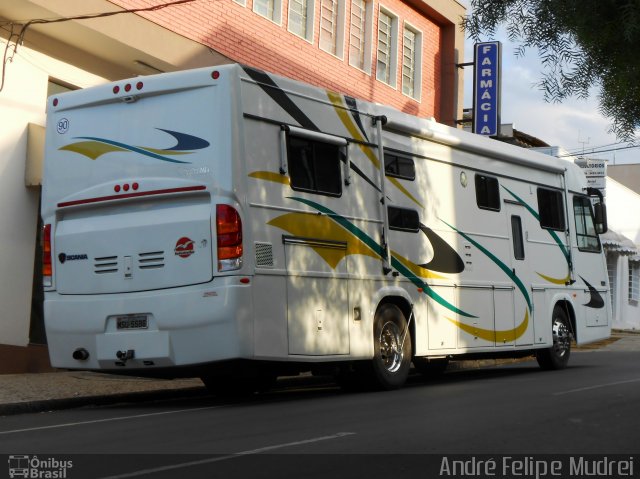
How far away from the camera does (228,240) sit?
1071 centimetres

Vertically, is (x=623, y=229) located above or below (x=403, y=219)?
above

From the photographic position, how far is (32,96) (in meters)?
16.0

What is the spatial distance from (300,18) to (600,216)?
25.1ft

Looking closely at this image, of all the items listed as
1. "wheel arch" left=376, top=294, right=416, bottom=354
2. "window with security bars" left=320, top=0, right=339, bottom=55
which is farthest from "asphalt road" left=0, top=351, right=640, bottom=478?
"window with security bars" left=320, top=0, right=339, bottom=55

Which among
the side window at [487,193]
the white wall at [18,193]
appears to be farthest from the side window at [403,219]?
the white wall at [18,193]

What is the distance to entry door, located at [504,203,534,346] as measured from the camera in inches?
617

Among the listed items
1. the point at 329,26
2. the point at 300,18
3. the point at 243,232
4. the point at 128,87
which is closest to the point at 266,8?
the point at 300,18

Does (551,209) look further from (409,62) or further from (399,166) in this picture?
(409,62)

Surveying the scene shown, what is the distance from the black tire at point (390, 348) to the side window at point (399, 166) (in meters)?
1.66

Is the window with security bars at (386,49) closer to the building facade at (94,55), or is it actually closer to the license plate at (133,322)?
the building facade at (94,55)

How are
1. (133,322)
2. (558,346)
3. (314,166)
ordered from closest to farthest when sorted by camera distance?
(133,322)
(314,166)
(558,346)

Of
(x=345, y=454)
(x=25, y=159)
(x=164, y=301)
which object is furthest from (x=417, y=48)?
(x=345, y=454)

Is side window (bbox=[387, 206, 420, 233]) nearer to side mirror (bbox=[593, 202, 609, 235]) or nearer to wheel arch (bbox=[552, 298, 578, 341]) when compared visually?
wheel arch (bbox=[552, 298, 578, 341])

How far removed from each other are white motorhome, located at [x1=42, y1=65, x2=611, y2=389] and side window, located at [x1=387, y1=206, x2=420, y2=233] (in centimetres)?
3
